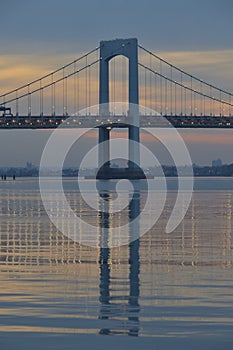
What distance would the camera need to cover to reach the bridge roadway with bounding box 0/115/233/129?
64938 mm

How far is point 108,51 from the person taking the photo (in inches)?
3004

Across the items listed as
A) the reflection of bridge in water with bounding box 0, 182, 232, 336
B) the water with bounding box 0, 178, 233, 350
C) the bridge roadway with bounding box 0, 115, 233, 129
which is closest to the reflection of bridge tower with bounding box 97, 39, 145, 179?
the bridge roadway with bounding box 0, 115, 233, 129

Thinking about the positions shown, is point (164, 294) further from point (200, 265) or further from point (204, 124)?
point (204, 124)

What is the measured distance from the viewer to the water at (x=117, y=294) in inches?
258

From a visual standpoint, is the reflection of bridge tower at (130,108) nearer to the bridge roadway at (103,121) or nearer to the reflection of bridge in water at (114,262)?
the bridge roadway at (103,121)

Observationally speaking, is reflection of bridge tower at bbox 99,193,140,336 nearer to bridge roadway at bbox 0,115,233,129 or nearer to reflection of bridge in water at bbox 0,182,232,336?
reflection of bridge in water at bbox 0,182,232,336

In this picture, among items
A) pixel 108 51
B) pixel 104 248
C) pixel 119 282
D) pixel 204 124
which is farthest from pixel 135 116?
pixel 119 282

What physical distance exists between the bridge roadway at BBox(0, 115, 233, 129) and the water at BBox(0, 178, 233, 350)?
1966 inches

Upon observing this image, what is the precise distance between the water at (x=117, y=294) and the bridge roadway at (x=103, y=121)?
49.9 metres

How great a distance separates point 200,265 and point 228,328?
4375mm

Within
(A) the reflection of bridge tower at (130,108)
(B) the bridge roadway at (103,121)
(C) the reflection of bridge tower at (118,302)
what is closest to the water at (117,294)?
(C) the reflection of bridge tower at (118,302)

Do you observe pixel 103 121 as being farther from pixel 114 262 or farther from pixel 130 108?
pixel 114 262

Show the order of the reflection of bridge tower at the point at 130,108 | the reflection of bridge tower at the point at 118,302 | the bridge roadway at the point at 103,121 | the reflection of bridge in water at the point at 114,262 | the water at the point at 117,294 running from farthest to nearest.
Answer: the reflection of bridge tower at the point at 130,108, the bridge roadway at the point at 103,121, the reflection of bridge in water at the point at 114,262, the reflection of bridge tower at the point at 118,302, the water at the point at 117,294

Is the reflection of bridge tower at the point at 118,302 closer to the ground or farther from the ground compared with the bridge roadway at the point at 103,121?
closer to the ground
